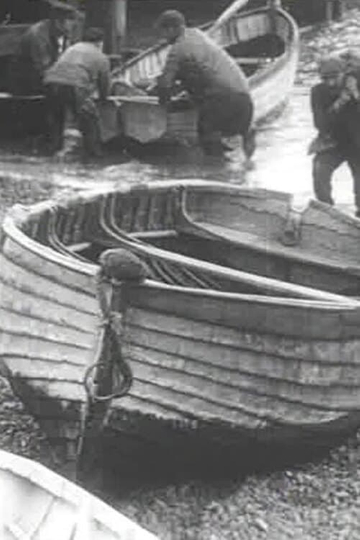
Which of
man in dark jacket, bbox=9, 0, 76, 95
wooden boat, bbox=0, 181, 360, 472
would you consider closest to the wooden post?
man in dark jacket, bbox=9, 0, 76, 95

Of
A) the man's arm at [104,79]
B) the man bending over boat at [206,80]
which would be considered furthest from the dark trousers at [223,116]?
the man's arm at [104,79]

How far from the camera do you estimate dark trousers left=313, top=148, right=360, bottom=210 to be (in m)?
13.2

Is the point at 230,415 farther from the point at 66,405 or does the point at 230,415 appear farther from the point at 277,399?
the point at 66,405

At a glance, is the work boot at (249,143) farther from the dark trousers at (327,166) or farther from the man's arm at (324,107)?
the man's arm at (324,107)

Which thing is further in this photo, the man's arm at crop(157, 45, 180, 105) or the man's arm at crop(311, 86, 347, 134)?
the man's arm at crop(157, 45, 180, 105)

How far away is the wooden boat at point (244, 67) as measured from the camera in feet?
53.2

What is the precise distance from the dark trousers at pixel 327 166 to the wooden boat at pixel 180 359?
14.7ft

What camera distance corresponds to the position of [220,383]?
8.30 metres

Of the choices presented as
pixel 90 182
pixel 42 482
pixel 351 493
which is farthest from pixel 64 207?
pixel 90 182

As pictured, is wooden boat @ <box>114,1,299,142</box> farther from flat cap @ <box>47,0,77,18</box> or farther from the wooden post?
the wooden post

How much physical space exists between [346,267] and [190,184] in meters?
1.58

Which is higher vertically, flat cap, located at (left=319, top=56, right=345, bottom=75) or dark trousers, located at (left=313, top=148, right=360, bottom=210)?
flat cap, located at (left=319, top=56, right=345, bottom=75)

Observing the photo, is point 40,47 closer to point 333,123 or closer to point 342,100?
point 333,123

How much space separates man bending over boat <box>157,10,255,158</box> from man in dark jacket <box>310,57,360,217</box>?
2564 mm
